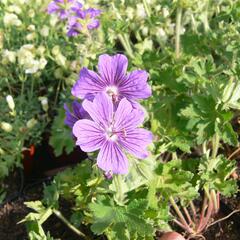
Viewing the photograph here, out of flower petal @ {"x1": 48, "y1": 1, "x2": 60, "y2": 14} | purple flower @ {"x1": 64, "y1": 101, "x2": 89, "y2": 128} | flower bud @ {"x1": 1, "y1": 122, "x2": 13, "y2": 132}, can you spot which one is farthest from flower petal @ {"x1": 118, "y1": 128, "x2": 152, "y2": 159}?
flower petal @ {"x1": 48, "y1": 1, "x2": 60, "y2": 14}

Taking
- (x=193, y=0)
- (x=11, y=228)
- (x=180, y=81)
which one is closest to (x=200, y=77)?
(x=180, y=81)

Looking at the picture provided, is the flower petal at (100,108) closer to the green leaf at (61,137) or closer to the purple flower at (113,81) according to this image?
the purple flower at (113,81)

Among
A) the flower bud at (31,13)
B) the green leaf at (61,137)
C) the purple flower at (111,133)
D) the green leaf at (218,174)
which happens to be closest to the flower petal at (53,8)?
the flower bud at (31,13)

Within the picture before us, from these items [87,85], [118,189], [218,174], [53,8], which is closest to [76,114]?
[87,85]

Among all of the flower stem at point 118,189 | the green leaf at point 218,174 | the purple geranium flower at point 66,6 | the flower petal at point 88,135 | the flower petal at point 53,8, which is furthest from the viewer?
the flower petal at point 53,8

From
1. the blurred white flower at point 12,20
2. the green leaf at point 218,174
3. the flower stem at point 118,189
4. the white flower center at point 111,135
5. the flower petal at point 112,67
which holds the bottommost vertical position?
the green leaf at point 218,174

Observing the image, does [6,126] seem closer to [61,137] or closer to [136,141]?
[61,137]

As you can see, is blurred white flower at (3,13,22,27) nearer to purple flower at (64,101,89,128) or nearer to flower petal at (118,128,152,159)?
purple flower at (64,101,89,128)
